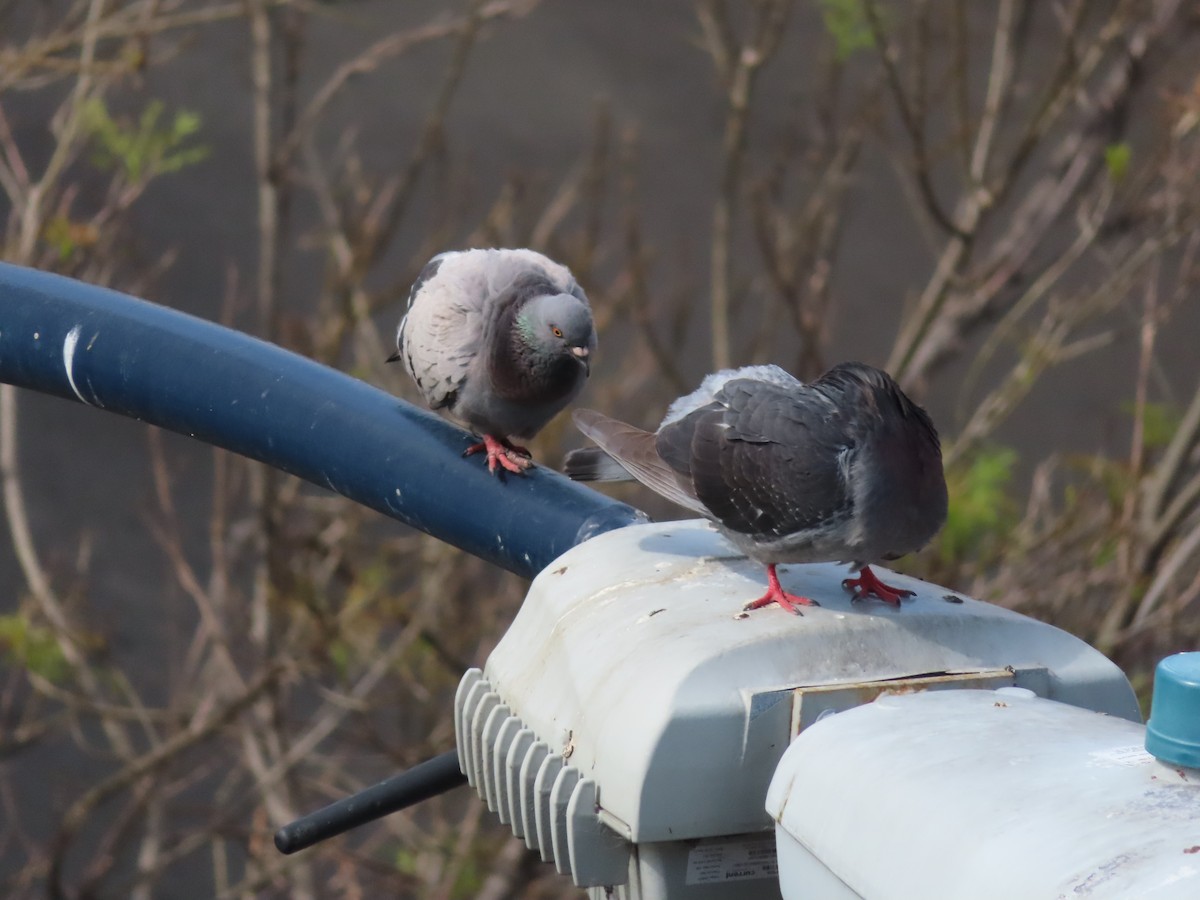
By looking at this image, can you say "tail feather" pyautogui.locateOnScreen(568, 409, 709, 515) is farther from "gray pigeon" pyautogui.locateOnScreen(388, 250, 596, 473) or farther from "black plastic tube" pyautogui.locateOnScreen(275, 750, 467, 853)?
"black plastic tube" pyautogui.locateOnScreen(275, 750, 467, 853)

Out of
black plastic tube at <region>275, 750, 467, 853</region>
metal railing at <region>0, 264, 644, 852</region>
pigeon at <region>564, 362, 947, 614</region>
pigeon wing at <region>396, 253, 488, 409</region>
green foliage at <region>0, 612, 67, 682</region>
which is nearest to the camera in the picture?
black plastic tube at <region>275, 750, 467, 853</region>

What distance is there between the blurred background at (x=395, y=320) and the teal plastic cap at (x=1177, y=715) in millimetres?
3076

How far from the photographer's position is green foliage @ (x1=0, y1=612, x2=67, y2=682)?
16.9 ft

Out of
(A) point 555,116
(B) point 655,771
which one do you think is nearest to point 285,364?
(B) point 655,771

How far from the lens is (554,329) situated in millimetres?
3514

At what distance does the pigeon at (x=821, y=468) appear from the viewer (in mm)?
2172

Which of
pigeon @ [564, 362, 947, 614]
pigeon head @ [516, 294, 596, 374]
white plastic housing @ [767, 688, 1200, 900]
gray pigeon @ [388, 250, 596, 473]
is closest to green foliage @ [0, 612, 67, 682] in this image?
gray pigeon @ [388, 250, 596, 473]

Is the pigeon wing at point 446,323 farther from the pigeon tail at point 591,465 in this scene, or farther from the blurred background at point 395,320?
the blurred background at point 395,320

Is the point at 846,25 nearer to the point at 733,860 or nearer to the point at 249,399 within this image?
the point at 249,399

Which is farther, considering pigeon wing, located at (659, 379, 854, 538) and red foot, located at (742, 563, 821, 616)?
pigeon wing, located at (659, 379, 854, 538)

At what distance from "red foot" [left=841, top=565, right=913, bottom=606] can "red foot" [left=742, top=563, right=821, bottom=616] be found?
0.20ft

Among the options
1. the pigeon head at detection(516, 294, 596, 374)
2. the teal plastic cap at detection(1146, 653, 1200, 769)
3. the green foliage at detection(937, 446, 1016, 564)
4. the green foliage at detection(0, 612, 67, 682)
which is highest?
the teal plastic cap at detection(1146, 653, 1200, 769)

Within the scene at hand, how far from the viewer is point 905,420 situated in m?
2.16

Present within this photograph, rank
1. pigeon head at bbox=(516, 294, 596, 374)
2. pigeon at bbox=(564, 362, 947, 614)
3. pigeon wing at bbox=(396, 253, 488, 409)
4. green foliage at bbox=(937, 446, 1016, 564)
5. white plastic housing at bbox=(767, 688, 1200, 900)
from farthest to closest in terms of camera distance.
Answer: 1. green foliage at bbox=(937, 446, 1016, 564)
2. pigeon wing at bbox=(396, 253, 488, 409)
3. pigeon head at bbox=(516, 294, 596, 374)
4. pigeon at bbox=(564, 362, 947, 614)
5. white plastic housing at bbox=(767, 688, 1200, 900)
